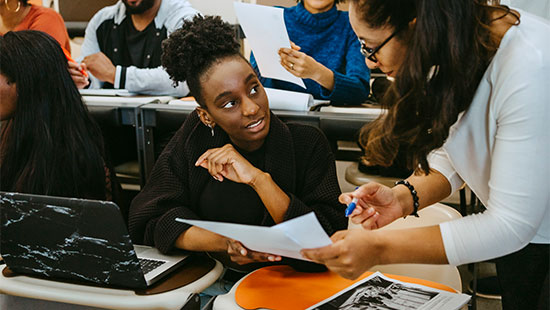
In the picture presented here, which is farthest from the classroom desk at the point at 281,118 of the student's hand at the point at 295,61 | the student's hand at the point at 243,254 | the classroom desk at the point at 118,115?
the student's hand at the point at 243,254

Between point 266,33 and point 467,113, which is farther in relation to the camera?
point 266,33

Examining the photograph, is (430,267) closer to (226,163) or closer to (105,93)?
(226,163)

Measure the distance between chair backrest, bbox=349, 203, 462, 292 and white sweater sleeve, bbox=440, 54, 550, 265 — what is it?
1.25 ft

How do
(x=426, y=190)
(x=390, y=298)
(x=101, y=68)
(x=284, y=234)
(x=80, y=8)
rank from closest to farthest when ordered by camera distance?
1. (x=284, y=234)
2. (x=390, y=298)
3. (x=426, y=190)
4. (x=101, y=68)
5. (x=80, y=8)

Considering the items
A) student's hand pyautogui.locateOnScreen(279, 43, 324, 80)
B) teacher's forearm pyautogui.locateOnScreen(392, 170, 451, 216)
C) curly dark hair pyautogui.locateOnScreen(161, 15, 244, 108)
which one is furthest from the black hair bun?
teacher's forearm pyautogui.locateOnScreen(392, 170, 451, 216)

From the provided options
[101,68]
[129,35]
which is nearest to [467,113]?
[101,68]

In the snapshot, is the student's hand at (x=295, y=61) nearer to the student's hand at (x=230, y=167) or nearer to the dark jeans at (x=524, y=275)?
the student's hand at (x=230, y=167)

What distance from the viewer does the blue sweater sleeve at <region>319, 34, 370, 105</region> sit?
1.78 metres

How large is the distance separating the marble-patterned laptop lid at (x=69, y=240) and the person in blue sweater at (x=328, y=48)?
3.39 feet

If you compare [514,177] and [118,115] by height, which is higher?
[514,177]

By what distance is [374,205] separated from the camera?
104 cm

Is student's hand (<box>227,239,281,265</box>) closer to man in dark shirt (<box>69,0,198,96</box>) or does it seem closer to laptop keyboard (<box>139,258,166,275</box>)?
laptop keyboard (<box>139,258,166,275</box>)

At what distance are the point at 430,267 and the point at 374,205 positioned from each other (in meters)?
0.26

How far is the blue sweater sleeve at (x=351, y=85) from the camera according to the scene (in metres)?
1.78
